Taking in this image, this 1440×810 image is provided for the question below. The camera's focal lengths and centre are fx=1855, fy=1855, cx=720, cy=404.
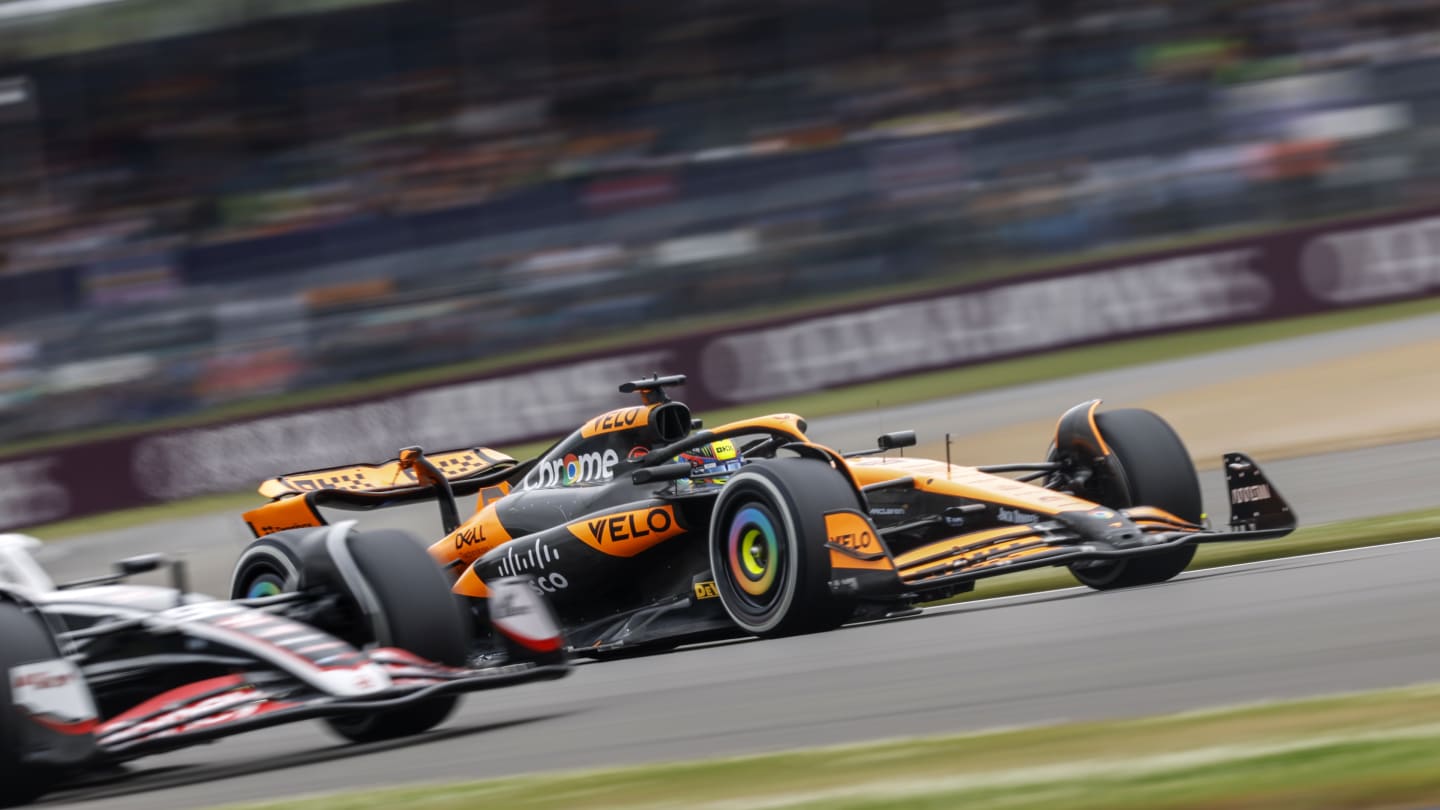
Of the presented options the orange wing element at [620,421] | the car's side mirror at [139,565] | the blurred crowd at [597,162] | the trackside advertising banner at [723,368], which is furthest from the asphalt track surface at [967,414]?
the car's side mirror at [139,565]

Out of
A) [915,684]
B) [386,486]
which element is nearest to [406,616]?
[915,684]

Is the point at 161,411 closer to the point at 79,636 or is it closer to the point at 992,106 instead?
the point at 992,106

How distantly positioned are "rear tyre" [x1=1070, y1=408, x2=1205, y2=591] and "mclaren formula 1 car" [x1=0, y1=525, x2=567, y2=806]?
3.08m

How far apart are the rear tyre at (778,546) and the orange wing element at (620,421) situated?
3.32ft

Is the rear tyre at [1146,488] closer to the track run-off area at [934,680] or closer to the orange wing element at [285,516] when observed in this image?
the track run-off area at [934,680]

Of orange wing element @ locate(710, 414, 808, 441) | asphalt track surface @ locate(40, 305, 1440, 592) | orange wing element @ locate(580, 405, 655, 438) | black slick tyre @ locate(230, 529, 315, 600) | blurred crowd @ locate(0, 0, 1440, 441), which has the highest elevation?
blurred crowd @ locate(0, 0, 1440, 441)

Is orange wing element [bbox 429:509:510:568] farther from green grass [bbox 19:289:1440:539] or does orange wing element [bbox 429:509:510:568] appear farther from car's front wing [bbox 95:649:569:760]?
green grass [bbox 19:289:1440:539]

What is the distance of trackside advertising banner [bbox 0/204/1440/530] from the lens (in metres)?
20.3

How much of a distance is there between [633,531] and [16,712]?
11.7 feet

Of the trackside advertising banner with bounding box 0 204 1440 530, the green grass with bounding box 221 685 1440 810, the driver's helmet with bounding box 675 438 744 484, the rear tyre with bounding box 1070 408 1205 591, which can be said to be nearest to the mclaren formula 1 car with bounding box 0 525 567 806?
the green grass with bounding box 221 685 1440 810

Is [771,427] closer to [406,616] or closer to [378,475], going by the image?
[378,475]

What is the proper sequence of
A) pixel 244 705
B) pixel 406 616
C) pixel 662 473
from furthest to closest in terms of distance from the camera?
pixel 662 473, pixel 406 616, pixel 244 705

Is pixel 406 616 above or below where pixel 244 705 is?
above

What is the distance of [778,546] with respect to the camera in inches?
311
